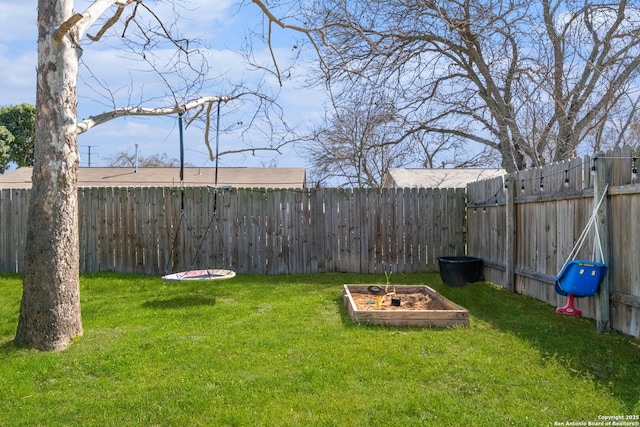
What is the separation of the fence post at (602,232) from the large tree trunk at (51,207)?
4.82m

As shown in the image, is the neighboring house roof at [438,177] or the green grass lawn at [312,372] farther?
the neighboring house roof at [438,177]

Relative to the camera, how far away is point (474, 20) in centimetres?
848

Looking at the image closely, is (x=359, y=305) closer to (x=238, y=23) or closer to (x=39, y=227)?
(x=39, y=227)

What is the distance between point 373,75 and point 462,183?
653 cm

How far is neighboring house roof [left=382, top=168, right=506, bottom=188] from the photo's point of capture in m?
14.3

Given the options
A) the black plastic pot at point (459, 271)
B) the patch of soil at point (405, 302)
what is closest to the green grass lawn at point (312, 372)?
the patch of soil at point (405, 302)

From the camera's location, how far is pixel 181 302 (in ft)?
19.8

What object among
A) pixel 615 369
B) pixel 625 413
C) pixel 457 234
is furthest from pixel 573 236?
pixel 457 234

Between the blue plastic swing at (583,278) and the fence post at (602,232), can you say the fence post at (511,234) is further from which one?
the blue plastic swing at (583,278)

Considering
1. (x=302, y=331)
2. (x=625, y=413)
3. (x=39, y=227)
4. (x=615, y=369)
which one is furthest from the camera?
(x=302, y=331)

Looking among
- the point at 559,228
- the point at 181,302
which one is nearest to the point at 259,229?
the point at 181,302

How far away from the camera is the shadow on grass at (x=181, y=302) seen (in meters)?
5.80

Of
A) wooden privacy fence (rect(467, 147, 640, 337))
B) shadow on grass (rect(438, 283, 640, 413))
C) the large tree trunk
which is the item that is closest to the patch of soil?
shadow on grass (rect(438, 283, 640, 413))

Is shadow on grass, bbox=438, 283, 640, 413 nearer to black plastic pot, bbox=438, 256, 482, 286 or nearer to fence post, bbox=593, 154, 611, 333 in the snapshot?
fence post, bbox=593, 154, 611, 333
